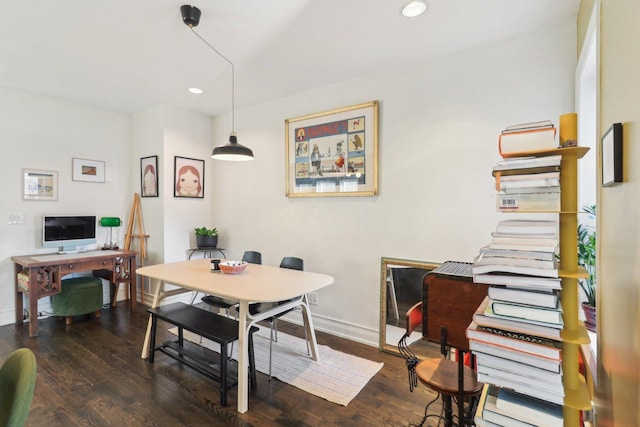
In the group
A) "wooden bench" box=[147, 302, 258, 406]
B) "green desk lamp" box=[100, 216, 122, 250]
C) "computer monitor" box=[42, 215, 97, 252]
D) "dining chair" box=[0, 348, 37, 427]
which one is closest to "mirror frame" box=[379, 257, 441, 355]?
"wooden bench" box=[147, 302, 258, 406]

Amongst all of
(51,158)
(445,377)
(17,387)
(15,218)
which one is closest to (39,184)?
(51,158)

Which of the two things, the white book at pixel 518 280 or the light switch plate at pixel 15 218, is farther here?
the light switch plate at pixel 15 218

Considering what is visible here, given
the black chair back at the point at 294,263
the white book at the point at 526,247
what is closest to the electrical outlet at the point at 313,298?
the black chair back at the point at 294,263

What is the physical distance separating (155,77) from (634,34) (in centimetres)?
351

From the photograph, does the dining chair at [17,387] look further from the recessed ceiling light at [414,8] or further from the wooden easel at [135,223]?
the wooden easel at [135,223]

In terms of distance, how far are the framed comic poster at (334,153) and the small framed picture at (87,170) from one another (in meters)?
2.59

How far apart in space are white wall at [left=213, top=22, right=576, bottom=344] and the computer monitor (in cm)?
214

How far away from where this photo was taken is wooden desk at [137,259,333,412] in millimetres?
2038

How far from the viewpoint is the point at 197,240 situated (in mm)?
4156

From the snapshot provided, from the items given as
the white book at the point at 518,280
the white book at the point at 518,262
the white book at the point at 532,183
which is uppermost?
the white book at the point at 532,183

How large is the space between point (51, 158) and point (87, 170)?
38 centimetres

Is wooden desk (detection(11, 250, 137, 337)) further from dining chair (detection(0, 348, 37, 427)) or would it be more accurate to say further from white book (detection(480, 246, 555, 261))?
white book (detection(480, 246, 555, 261))

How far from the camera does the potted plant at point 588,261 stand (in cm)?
181

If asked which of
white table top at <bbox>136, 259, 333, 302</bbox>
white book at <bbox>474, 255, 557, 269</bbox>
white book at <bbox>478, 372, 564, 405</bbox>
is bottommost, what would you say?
white book at <bbox>478, 372, 564, 405</bbox>
